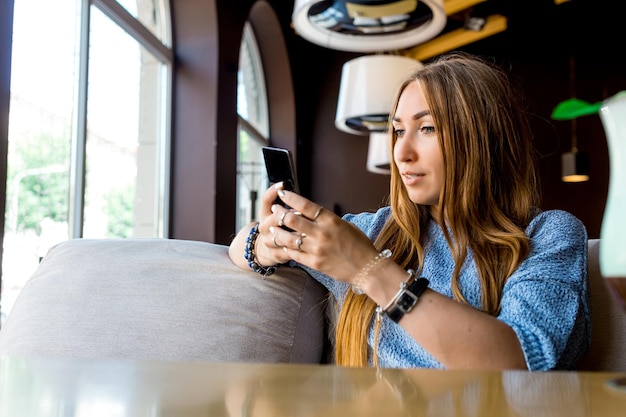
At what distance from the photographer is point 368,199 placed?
325 inches

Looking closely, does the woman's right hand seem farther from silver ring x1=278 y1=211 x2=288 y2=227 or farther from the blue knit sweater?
the blue knit sweater

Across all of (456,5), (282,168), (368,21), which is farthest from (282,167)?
(456,5)

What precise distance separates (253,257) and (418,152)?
A: 16.7 inches

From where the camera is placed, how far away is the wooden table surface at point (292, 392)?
1.36ft

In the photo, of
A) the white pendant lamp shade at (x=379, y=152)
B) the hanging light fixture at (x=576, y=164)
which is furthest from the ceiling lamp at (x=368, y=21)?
the hanging light fixture at (x=576, y=164)

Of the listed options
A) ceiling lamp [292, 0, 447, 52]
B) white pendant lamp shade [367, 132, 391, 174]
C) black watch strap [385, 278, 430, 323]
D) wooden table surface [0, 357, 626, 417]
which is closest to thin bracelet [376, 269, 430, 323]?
black watch strap [385, 278, 430, 323]

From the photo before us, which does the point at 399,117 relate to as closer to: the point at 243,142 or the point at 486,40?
the point at 243,142

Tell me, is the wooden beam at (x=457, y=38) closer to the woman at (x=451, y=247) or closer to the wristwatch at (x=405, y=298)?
the woman at (x=451, y=247)

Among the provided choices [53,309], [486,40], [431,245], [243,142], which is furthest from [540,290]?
[486,40]

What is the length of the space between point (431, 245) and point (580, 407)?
3.75 ft

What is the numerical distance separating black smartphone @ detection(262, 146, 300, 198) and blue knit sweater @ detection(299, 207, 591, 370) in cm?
35

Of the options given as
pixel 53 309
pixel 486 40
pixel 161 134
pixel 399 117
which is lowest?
pixel 53 309

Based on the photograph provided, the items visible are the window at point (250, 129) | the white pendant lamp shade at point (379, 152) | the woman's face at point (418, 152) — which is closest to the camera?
the woman's face at point (418, 152)

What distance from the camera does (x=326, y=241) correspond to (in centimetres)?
118
